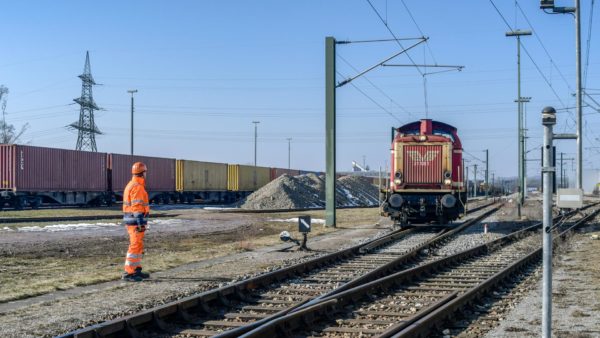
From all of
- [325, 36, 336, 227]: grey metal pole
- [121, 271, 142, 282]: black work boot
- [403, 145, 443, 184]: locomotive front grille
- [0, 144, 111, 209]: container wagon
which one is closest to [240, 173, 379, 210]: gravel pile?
[0, 144, 111, 209]: container wagon

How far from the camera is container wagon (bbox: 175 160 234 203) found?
161 feet

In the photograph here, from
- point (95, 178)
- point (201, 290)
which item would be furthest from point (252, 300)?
point (95, 178)

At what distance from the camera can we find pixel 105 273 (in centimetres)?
1227

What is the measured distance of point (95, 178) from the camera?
40969 mm

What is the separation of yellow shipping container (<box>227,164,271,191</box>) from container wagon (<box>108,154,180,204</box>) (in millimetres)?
7033

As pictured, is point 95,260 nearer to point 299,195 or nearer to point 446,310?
point 446,310

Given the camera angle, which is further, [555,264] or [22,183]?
[22,183]

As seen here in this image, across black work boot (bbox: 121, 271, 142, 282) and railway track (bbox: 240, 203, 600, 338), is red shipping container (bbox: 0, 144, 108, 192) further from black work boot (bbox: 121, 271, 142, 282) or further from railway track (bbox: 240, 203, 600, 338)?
railway track (bbox: 240, 203, 600, 338)

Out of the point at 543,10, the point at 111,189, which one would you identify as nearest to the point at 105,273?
the point at 543,10

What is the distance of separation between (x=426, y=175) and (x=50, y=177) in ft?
78.3

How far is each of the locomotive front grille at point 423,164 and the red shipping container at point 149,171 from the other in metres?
25.6

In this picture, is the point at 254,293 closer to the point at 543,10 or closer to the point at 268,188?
the point at 543,10

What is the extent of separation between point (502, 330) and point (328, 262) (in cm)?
619

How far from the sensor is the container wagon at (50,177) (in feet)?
115
